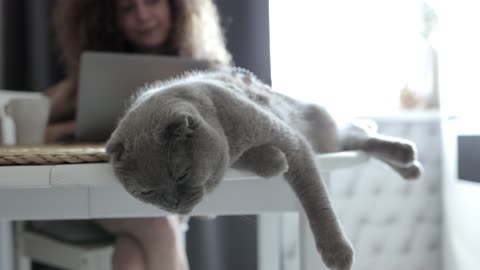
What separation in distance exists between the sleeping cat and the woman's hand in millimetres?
646

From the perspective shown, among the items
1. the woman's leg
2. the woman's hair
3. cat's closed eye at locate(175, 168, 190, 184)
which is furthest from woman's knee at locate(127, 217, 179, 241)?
the woman's hair

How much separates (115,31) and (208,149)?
106 centimetres

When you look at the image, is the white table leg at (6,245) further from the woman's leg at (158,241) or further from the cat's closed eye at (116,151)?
the cat's closed eye at (116,151)

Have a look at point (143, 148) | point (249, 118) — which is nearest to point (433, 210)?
point (249, 118)

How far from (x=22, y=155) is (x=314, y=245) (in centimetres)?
43

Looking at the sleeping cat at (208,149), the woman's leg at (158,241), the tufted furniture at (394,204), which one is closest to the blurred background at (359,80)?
the tufted furniture at (394,204)

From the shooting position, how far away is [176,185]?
0.60 m

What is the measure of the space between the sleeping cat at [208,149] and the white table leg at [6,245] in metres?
0.84

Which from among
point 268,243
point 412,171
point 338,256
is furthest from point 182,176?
point 268,243

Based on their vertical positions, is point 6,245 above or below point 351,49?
below

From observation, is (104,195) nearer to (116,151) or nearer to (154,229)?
(116,151)

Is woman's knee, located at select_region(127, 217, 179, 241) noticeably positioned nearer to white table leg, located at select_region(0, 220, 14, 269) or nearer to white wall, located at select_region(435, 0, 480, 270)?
white table leg, located at select_region(0, 220, 14, 269)

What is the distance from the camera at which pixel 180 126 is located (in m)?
0.57

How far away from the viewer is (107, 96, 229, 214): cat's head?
0.58m
